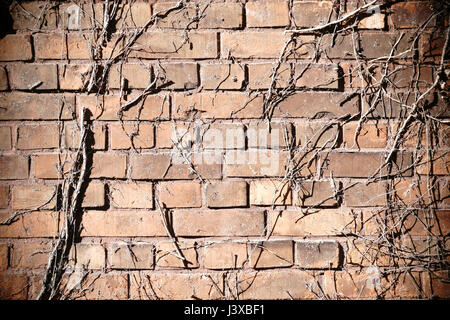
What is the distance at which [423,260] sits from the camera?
1659 mm

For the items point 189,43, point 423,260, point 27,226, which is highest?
point 189,43

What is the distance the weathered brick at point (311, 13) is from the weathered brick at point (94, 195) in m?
0.87

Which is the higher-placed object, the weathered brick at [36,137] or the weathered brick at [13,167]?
the weathered brick at [36,137]

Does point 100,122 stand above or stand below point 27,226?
above

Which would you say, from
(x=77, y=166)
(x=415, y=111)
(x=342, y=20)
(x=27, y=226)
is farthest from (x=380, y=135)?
(x=27, y=226)

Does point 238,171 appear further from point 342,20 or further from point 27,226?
point 27,226

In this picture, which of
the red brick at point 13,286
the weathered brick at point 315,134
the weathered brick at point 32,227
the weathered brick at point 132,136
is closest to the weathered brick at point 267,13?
the weathered brick at point 315,134

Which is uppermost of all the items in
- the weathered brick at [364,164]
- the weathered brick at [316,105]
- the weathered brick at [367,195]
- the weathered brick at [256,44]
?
the weathered brick at [256,44]

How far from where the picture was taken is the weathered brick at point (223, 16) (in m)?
1.66

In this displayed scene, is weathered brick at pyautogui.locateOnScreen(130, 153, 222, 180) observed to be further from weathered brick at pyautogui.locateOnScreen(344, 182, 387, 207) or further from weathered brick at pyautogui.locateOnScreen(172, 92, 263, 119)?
weathered brick at pyautogui.locateOnScreen(344, 182, 387, 207)

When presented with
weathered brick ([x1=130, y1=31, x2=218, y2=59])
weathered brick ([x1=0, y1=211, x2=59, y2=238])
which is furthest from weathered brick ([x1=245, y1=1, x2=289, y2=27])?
weathered brick ([x1=0, y1=211, x2=59, y2=238])

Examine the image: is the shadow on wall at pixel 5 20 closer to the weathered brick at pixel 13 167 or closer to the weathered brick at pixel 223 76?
the weathered brick at pixel 13 167

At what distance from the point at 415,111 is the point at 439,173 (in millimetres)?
225

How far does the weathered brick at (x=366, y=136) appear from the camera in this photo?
5.48 ft
